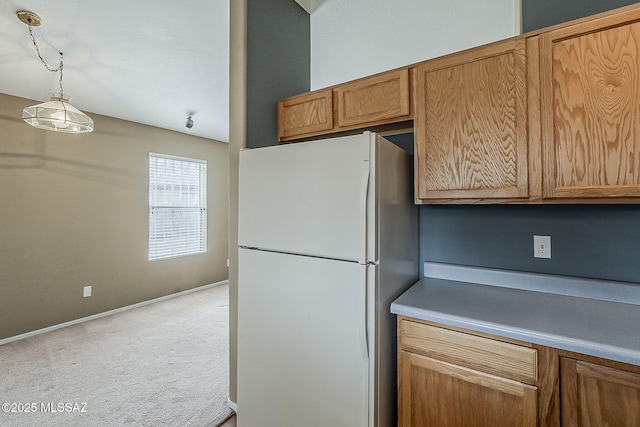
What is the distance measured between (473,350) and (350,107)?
1460 mm

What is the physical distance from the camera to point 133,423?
6.17 ft

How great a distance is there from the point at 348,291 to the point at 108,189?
3.79 metres

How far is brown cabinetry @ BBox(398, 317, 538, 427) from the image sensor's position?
3.62ft

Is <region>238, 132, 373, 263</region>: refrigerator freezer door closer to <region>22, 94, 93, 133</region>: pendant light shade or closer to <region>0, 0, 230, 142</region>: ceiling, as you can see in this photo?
<region>0, 0, 230, 142</region>: ceiling

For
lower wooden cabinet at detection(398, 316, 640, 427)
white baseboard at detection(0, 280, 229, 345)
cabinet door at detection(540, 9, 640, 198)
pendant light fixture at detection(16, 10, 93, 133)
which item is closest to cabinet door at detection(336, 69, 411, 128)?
cabinet door at detection(540, 9, 640, 198)

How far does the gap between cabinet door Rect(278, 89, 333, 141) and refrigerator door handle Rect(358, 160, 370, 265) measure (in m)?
0.82

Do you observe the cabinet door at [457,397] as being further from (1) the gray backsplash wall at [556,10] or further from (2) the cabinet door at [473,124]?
(1) the gray backsplash wall at [556,10]

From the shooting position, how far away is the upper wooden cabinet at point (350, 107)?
1691 mm

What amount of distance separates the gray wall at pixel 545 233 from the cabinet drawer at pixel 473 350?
26.0 inches

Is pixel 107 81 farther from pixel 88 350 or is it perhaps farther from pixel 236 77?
pixel 88 350

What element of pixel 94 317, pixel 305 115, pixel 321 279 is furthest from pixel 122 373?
pixel 305 115

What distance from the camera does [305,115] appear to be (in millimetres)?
2070

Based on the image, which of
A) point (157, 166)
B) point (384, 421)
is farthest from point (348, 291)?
point (157, 166)

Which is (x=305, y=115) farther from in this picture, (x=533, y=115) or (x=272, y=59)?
(x=533, y=115)
